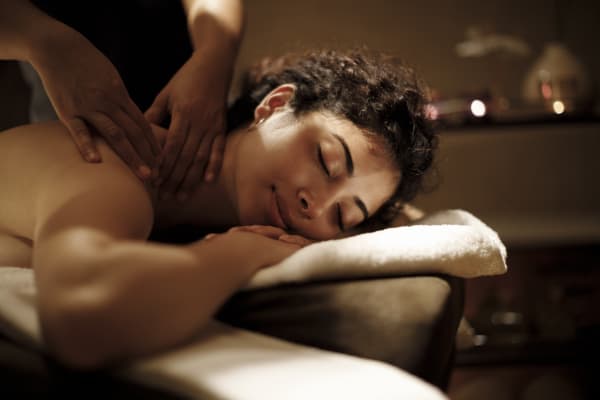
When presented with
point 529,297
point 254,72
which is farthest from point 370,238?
point 529,297

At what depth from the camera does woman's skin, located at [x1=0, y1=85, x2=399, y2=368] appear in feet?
1.84

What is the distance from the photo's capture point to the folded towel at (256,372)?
52 centimetres

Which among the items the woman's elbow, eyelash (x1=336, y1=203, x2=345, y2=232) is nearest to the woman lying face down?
eyelash (x1=336, y1=203, x2=345, y2=232)

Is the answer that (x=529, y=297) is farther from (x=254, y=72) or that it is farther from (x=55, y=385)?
(x=55, y=385)

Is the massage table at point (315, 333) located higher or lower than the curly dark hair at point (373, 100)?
lower

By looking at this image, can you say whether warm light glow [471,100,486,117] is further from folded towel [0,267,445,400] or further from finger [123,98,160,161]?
folded towel [0,267,445,400]

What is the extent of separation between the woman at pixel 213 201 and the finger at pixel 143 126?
0.06 metres

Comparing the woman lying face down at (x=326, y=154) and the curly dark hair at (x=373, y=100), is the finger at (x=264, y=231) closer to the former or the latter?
the woman lying face down at (x=326, y=154)

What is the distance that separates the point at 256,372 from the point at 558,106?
7.67 ft

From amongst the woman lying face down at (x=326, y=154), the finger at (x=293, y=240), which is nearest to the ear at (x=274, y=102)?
the woman lying face down at (x=326, y=154)

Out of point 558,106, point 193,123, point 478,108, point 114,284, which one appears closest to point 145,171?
point 193,123

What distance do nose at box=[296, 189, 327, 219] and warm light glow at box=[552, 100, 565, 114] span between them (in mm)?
1824

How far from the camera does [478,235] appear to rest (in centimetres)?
87

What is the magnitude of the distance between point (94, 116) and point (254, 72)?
0.61 meters
